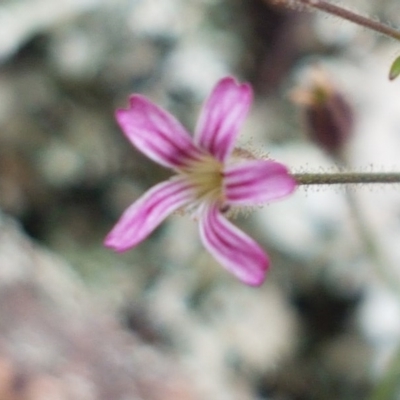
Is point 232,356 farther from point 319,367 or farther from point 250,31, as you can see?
point 250,31

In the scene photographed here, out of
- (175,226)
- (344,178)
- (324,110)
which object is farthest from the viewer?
(175,226)

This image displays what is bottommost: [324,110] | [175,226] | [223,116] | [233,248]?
[233,248]

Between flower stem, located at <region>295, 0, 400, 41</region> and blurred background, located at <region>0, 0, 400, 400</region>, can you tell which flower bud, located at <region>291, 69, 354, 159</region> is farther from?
flower stem, located at <region>295, 0, 400, 41</region>

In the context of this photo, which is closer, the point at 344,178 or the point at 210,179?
the point at 344,178

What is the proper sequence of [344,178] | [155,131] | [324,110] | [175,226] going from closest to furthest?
[344,178] < [155,131] < [324,110] < [175,226]

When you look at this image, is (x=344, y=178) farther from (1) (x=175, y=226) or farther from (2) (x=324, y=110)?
(1) (x=175, y=226)

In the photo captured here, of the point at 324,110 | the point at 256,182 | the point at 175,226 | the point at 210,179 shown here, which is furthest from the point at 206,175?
the point at 175,226

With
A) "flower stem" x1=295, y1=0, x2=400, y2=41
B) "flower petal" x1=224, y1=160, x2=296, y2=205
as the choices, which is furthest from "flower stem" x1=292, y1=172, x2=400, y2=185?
"flower stem" x1=295, y1=0, x2=400, y2=41

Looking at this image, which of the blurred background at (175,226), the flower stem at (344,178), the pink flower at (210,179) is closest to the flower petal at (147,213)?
the pink flower at (210,179)
